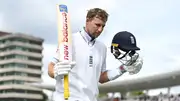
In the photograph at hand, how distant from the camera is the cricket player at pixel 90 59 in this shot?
448cm

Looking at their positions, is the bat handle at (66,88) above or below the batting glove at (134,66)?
below

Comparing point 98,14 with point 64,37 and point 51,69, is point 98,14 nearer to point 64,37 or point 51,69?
point 64,37

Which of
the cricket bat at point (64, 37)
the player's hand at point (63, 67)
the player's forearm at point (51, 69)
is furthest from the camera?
the player's forearm at point (51, 69)

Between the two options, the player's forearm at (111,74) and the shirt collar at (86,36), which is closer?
the shirt collar at (86,36)

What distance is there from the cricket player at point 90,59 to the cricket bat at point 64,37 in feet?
0.29

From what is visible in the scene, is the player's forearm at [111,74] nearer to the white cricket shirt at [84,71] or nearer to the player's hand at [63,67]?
the white cricket shirt at [84,71]

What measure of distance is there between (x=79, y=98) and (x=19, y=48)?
106 metres

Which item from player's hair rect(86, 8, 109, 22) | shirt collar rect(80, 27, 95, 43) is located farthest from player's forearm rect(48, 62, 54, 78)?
player's hair rect(86, 8, 109, 22)

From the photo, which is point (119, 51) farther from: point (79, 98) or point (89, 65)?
point (79, 98)


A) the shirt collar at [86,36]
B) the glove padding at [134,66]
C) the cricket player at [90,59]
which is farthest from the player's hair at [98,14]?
the glove padding at [134,66]

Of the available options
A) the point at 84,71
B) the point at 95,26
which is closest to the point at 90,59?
the point at 84,71

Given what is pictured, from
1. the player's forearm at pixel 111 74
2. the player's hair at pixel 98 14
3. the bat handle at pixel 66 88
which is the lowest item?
the bat handle at pixel 66 88

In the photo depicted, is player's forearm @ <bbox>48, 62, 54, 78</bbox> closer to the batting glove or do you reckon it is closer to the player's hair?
the player's hair

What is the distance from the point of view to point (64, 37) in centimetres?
439
